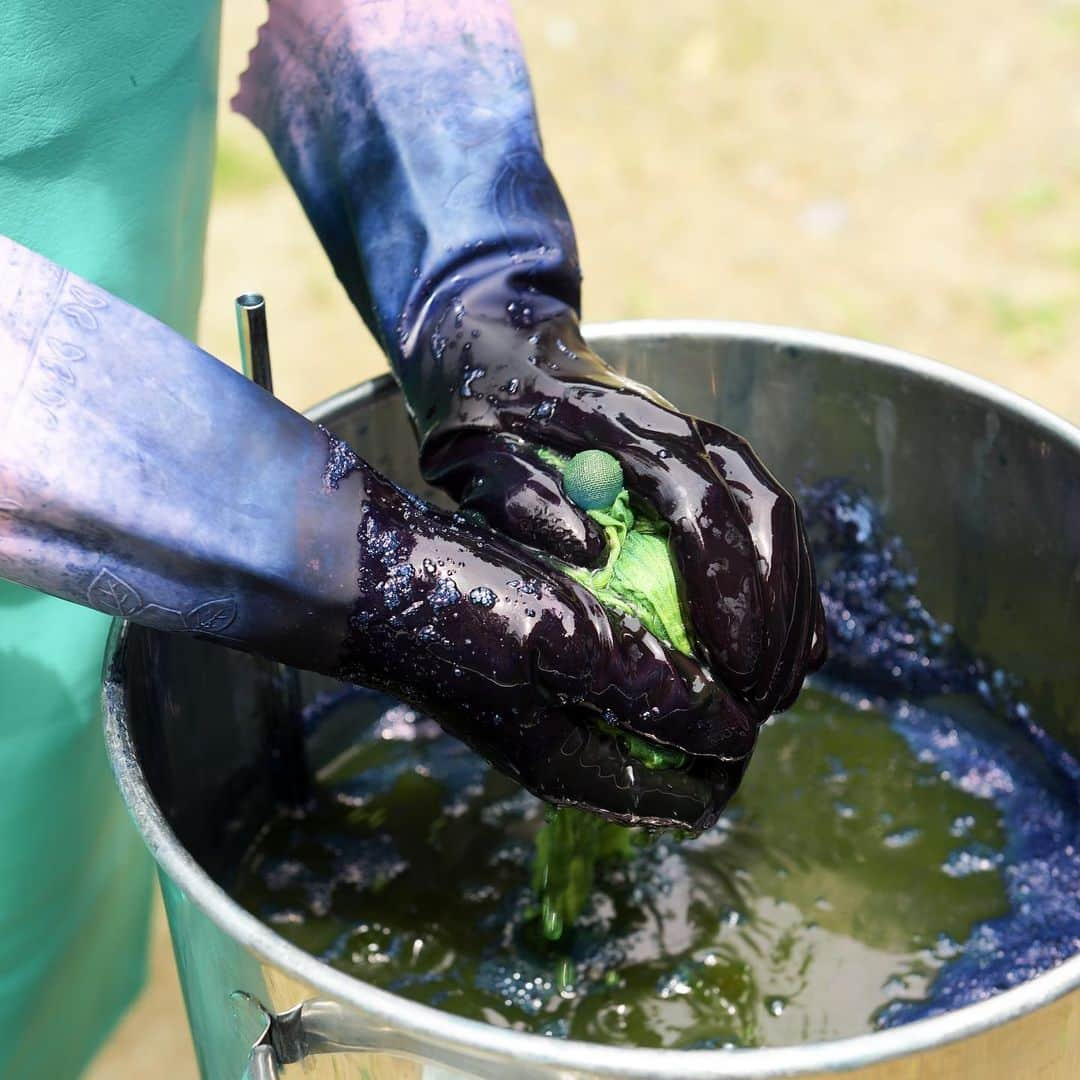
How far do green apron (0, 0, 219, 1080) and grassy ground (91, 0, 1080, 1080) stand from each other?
127 cm

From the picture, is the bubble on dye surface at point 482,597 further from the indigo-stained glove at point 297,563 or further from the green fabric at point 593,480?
the green fabric at point 593,480

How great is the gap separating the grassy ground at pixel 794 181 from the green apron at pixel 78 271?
1.27 m

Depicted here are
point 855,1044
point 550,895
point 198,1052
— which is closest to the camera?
point 855,1044

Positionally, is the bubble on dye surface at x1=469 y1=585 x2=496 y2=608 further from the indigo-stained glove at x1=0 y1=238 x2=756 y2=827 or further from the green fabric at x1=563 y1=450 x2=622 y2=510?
the green fabric at x1=563 y1=450 x2=622 y2=510

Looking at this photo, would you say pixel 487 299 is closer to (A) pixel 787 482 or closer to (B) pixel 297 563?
(B) pixel 297 563

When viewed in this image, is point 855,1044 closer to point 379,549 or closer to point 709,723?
point 709,723

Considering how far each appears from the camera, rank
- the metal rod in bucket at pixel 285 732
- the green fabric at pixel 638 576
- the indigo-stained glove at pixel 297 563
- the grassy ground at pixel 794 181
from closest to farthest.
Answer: the indigo-stained glove at pixel 297 563 < the green fabric at pixel 638 576 < the metal rod in bucket at pixel 285 732 < the grassy ground at pixel 794 181

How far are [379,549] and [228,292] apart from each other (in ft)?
6.58

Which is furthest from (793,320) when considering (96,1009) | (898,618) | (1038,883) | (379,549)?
(379,549)

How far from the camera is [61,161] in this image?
1078 millimetres

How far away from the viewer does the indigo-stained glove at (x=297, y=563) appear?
0.83m

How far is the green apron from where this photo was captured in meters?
1.05

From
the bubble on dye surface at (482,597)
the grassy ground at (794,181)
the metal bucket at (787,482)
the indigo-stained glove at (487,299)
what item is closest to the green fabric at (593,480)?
the indigo-stained glove at (487,299)

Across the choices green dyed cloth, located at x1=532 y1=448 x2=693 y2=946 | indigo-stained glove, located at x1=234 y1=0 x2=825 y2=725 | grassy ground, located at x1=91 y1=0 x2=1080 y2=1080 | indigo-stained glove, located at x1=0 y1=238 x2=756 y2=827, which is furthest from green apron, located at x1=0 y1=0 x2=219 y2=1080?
grassy ground, located at x1=91 y1=0 x2=1080 y2=1080
